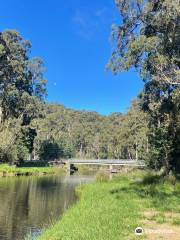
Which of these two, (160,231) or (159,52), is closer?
(160,231)

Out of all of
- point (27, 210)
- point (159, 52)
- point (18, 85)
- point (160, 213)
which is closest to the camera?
point (160, 213)

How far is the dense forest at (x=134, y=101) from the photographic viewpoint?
2981cm

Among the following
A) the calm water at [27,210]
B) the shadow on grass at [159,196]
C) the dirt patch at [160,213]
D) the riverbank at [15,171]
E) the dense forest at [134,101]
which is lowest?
the calm water at [27,210]

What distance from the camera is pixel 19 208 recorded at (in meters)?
24.5

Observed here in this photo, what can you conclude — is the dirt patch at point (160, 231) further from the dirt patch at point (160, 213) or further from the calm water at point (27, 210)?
the calm water at point (27, 210)

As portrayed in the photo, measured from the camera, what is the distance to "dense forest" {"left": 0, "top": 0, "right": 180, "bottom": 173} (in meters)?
29.8

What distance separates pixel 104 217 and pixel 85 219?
2.66 ft

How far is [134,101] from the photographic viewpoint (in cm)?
10862


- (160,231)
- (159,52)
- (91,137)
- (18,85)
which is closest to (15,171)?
(18,85)

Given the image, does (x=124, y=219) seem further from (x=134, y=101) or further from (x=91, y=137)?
(x=91, y=137)

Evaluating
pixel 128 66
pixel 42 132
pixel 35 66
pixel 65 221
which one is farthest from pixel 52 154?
pixel 65 221

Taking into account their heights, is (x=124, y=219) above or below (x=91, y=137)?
below

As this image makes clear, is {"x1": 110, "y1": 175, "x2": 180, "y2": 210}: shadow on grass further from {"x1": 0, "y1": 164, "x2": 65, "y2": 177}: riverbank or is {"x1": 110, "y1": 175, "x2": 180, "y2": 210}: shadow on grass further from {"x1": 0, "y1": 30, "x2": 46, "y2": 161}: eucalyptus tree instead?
{"x1": 0, "y1": 30, "x2": 46, "y2": 161}: eucalyptus tree

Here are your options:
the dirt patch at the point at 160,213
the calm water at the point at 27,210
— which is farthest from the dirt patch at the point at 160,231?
the calm water at the point at 27,210
